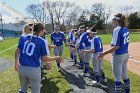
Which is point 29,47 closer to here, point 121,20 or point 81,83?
point 121,20

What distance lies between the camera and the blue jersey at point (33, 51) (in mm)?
6277

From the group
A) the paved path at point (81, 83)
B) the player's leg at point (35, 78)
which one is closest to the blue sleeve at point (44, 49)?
the player's leg at point (35, 78)

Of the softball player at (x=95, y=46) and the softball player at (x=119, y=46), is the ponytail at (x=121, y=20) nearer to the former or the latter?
the softball player at (x=119, y=46)

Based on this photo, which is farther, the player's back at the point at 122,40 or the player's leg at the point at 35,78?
the player's back at the point at 122,40

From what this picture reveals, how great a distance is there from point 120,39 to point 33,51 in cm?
236

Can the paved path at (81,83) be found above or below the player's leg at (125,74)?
below

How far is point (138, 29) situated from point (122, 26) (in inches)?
3237

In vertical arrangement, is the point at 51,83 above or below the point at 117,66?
below

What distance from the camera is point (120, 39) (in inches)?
301

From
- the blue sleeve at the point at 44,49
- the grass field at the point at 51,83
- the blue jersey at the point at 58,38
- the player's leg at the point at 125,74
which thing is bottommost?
the grass field at the point at 51,83

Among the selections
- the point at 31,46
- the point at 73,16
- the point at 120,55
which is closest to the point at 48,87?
the point at 120,55

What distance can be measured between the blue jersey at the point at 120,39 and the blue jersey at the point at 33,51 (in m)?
1.99

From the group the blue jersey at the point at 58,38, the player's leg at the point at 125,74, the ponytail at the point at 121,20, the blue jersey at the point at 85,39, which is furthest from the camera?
the blue jersey at the point at 58,38

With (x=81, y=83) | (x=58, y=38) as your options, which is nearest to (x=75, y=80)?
(x=81, y=83)
